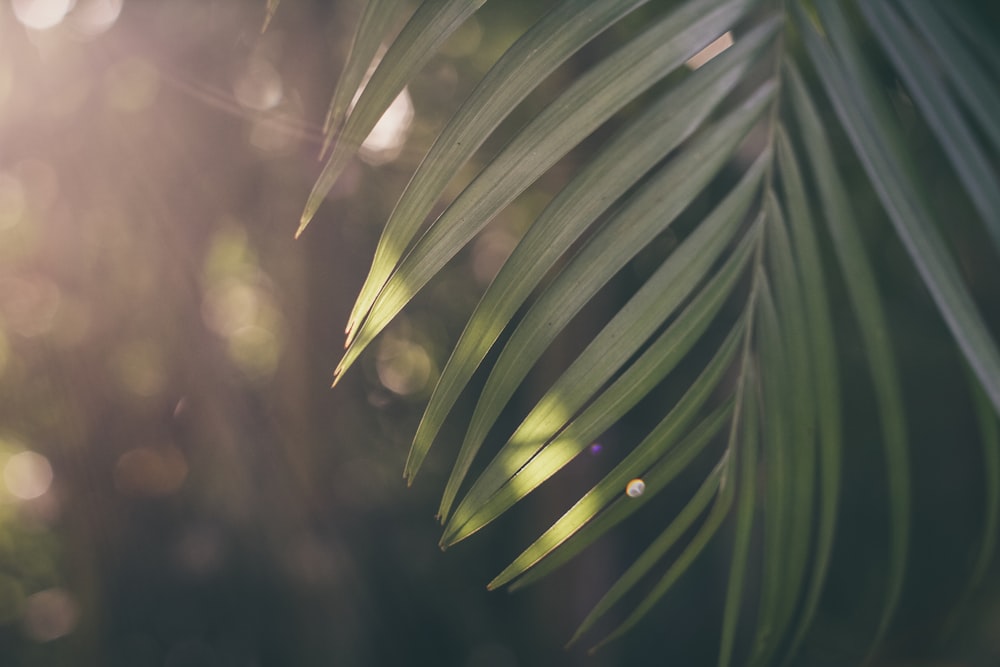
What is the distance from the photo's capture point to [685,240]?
35 centimetres

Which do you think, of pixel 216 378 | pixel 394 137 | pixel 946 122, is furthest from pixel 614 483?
pixel 216 378

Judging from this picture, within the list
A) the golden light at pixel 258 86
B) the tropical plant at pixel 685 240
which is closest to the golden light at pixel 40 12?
the golden light at pixel 258 86

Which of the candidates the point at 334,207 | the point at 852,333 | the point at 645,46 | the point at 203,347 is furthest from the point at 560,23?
the point at 203,347

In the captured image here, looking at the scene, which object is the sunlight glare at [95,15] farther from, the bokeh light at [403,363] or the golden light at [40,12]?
the bokeh light at [403,363]

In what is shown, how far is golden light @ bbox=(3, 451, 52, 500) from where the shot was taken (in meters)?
2.26

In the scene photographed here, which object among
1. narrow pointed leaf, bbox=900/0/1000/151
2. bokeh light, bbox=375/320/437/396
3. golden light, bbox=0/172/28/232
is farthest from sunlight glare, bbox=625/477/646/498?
golden light, bbox=0/172/28/232

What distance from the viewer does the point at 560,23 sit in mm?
310

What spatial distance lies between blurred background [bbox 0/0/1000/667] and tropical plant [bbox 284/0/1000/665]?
4.89ft

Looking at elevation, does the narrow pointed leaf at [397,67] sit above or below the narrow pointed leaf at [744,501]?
above

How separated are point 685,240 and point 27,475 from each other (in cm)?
263

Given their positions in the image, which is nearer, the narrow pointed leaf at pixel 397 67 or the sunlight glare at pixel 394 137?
the narrow pointed leaf at pixel 397 67

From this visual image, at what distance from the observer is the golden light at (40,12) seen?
1.87 m

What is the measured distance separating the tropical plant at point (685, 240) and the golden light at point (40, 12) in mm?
2028

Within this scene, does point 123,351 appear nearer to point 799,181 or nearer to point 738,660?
point 738,660
